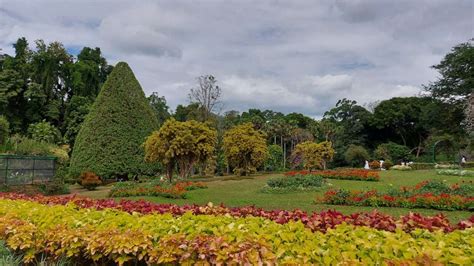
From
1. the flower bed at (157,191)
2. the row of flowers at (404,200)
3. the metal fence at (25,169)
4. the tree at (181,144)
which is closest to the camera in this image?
the row of flowers at (404,200)

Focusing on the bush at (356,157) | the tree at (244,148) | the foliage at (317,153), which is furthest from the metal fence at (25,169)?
the bush at (356,157)

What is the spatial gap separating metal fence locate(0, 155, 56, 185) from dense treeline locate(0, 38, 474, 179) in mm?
10435

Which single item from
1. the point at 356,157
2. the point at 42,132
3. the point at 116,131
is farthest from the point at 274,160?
the point at 42,132

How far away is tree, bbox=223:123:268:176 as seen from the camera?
23.5m

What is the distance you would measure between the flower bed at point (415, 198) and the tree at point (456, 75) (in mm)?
34523

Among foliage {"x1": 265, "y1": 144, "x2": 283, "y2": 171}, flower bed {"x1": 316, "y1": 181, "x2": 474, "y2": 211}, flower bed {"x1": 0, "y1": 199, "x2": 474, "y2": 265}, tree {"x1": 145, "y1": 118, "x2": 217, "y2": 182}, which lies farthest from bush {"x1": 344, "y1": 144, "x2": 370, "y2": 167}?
Result: flower bed {"x1": 0, "y1": 199, "x2": 474, "y2": 265}

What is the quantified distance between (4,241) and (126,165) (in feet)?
67.7

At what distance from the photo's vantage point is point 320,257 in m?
3.07

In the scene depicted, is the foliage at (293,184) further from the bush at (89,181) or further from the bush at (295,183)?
the bush at (89,181)

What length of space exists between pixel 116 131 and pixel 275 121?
2310 cm

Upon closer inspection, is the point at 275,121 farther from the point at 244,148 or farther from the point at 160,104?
the point at 244,148

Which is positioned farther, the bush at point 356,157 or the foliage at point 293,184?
the bush at point 356,157

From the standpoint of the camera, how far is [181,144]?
18438mm

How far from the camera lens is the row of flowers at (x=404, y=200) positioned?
974 centimetres
